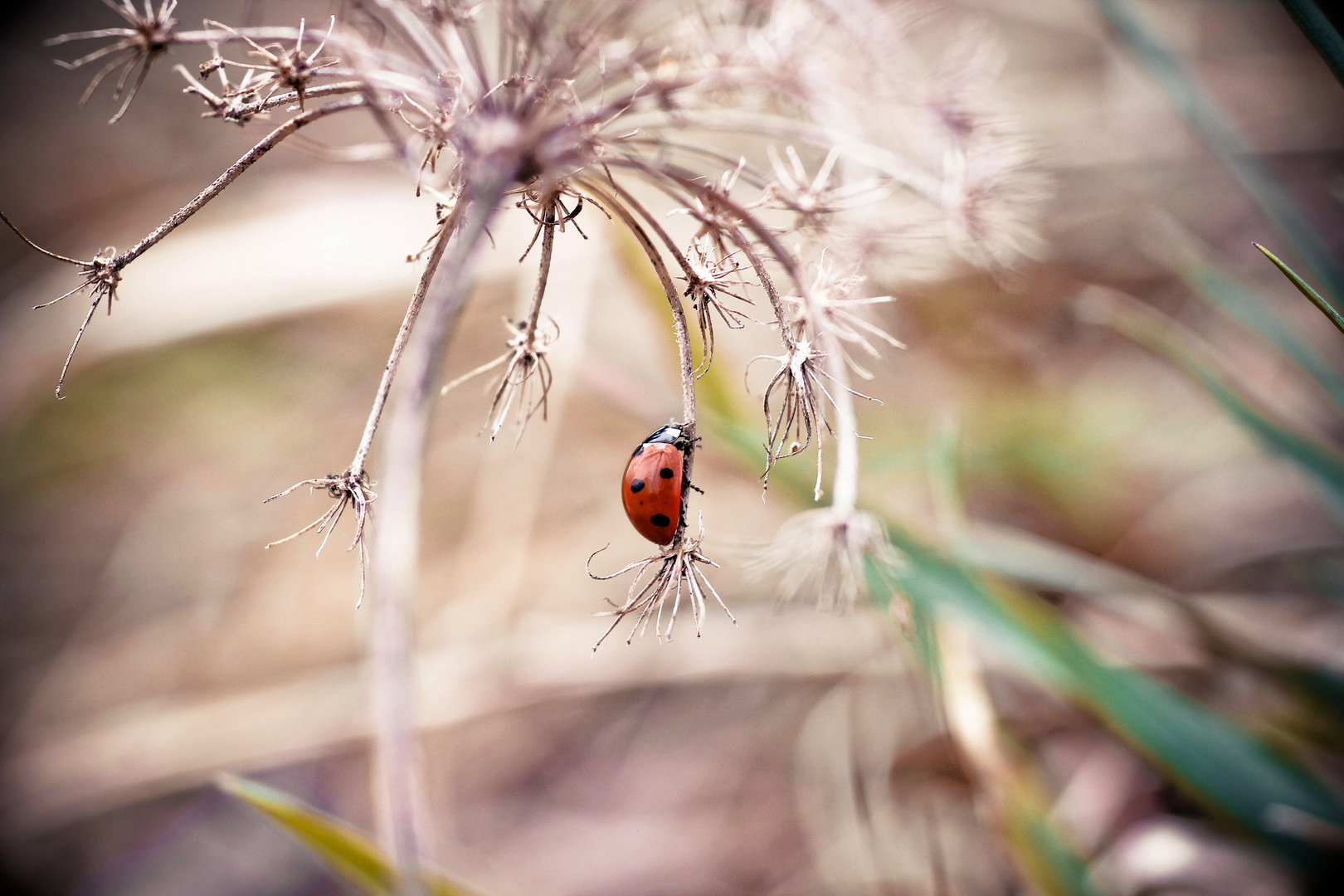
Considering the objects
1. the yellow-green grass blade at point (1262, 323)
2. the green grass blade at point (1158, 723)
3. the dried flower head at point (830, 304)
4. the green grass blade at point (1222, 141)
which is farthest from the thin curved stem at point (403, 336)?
the yellow-green grass blade at point (1262, 323)

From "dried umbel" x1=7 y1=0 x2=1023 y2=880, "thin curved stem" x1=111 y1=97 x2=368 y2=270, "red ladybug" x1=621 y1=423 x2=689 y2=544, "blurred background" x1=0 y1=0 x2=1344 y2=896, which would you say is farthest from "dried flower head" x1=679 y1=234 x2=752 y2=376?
"blurred background" x1=0 y1=0 x2=1344 y2=896

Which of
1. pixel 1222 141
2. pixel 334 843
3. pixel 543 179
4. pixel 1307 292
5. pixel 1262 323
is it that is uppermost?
pixel 1222 141

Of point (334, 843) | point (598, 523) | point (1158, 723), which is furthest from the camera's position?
point (598, 523)

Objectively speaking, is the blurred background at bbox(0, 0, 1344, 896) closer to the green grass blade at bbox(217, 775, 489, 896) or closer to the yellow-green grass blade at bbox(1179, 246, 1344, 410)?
the yellow-green grass blade at bbox(1179, 246, 1344, 410)

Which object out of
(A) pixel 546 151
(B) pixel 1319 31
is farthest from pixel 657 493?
(B) pixel 1319 31

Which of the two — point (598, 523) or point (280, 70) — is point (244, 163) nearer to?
point (280, 70)

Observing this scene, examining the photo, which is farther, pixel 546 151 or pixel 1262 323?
pixel 1262 323

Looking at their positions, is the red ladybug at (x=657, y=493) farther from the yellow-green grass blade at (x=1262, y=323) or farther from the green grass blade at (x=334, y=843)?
the yellow-green grass blade at (x=1262, y=323)
